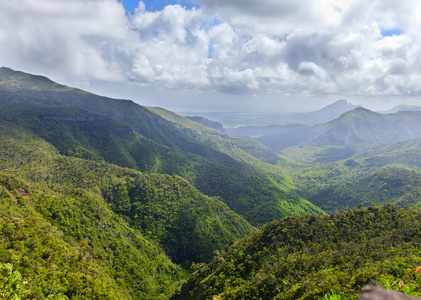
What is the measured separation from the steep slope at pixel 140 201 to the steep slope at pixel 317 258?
55.7 m

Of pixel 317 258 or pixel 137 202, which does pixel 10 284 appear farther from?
pixel 137 202

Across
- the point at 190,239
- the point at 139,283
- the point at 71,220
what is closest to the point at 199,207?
the point at 190,239

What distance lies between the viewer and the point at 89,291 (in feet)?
246

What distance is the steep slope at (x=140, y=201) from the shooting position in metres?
161

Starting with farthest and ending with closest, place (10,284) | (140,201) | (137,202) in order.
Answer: (140,201) < (137,202) < (10,284)

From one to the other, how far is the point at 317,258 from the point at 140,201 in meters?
142

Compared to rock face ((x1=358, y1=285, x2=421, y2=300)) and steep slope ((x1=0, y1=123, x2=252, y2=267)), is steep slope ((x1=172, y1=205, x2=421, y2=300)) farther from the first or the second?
steep slope ((x1=0, y1=123, x2=252, y2=267))

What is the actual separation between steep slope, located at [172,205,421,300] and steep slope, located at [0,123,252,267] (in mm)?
55694

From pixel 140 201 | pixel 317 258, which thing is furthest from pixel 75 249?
pixel 317 258

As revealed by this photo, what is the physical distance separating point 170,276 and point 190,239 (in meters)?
30.7

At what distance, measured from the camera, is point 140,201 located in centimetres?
18325

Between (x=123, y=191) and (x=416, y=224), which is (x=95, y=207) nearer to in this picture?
(x=123, y=191)

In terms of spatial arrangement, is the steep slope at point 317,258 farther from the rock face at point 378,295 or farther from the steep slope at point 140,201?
the steep slope at point 140,201

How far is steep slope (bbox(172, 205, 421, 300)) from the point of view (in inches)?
2405
